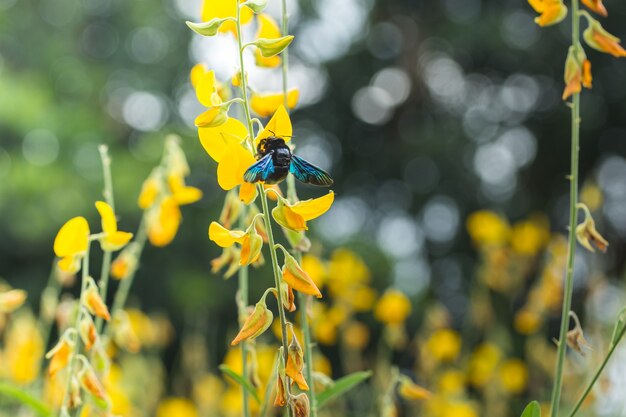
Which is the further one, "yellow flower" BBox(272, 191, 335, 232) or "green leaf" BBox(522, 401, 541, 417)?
"green leaf" BBox(522, 401, 541, 417)

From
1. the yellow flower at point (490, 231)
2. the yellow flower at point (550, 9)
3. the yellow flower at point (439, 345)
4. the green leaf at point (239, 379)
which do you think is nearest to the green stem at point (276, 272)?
the green leaf at point (239, 379)

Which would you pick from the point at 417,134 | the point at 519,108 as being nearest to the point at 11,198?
the point at 417,134

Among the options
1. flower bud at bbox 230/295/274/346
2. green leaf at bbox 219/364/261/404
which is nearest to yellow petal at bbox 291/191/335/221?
flower bud at bbox 230/295/274/346

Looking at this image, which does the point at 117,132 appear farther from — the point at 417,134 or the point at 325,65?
the point at 417,134

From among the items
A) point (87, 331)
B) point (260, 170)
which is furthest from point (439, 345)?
point (260, 170)

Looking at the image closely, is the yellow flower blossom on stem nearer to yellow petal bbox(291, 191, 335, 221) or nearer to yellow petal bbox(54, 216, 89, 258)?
yellow petal bbox(291, 191, 335, 221)
